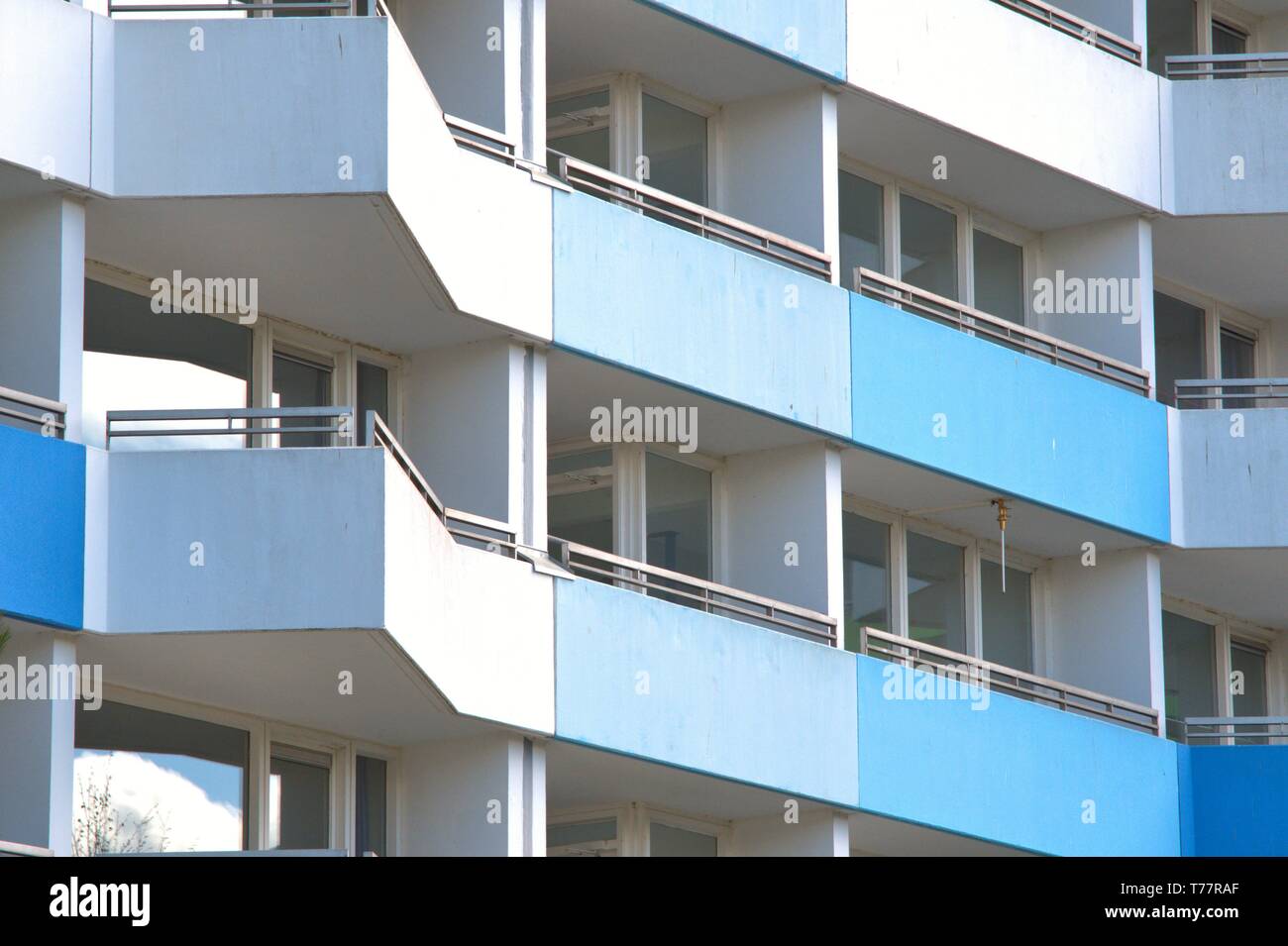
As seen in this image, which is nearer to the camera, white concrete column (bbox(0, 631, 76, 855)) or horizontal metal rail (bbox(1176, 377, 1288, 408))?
white concrete column (bbox(0, 631, 76, 855))

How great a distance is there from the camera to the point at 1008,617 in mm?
30281

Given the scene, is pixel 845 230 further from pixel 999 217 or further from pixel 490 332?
pixel 490 332

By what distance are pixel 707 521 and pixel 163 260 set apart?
20.7 feet

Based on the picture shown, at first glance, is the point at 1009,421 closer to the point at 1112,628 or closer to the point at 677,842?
the point at 1112,628

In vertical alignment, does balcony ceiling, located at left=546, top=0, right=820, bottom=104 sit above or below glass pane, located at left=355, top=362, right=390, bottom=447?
above

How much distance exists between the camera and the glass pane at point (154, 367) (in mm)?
22672

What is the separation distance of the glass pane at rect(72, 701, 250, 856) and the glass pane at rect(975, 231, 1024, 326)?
1020 centimetres

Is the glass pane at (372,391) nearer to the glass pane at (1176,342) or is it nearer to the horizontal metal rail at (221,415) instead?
the horizontal metal rail at (221,415)

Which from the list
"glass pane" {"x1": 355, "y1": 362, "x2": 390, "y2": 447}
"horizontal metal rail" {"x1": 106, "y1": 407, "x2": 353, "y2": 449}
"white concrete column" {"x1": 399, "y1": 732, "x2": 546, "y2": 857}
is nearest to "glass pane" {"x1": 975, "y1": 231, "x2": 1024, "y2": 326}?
"glass pane" {"x1": 355, "y1": 362, "x2": 390, "y2": 447}

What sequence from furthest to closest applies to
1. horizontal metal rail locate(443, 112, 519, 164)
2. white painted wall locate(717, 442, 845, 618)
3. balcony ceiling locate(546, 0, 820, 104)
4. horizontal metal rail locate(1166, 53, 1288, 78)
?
1. horizontal metal rail locate(1166, 53, 1288, 78)
2. white painted wall locate(717, 442, 845, 618)
3. balcony ceiling locate(546, 0, 820, 104)
4. horizontal metal rail locate(443, 112, 519, 164)

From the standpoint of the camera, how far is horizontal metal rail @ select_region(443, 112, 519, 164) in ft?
78.2

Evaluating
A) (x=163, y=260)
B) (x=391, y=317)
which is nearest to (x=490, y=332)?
(x=391, y=317)

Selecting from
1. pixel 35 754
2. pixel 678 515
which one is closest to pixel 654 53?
pixel 678 515

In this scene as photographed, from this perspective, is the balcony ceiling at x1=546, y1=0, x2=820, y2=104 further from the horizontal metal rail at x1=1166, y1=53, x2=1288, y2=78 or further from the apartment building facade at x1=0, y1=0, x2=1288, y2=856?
the horizontal metal rail at x1=1166, y1=53, x2=1288, y2=78
